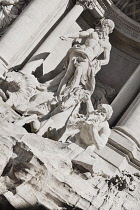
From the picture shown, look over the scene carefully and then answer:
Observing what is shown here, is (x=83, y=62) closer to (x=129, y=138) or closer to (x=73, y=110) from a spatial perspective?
(x=73, y=110)

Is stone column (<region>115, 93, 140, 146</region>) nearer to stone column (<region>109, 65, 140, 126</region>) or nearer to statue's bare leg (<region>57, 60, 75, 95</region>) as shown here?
stone column (<region>109, 65, 140, 126</region>)

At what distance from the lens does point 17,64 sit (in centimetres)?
1006

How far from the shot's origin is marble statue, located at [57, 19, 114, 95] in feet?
30.5

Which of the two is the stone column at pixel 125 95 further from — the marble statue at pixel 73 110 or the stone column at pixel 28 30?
the stone column at pixel 28 30

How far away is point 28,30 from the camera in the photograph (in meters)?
10.2

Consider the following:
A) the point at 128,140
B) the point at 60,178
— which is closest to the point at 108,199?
the point at 60,178

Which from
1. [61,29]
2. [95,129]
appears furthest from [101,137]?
Result: [61,29]

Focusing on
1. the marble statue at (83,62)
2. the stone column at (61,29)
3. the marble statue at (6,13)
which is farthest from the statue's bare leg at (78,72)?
the marble statue at (6,13)

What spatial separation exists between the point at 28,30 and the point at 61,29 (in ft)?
3.86

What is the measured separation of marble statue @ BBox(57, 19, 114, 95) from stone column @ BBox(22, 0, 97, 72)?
0.76 m

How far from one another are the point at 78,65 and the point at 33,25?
6.67 feet

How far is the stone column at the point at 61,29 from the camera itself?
33.1 ft

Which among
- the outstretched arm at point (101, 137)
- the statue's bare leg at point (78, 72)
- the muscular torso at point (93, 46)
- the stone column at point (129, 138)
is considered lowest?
the outstretched arm at point (101, 137)

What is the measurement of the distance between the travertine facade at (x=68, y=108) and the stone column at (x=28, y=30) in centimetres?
3
